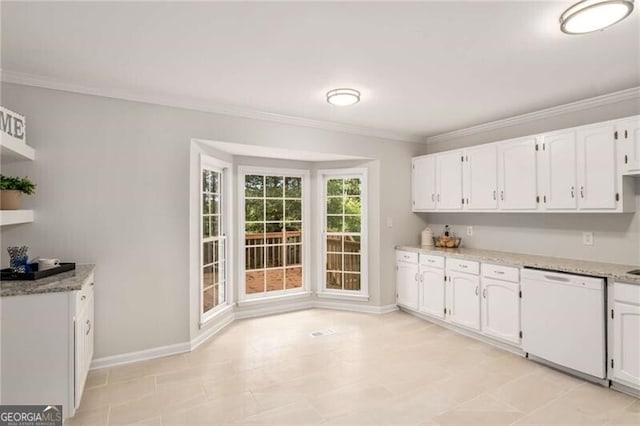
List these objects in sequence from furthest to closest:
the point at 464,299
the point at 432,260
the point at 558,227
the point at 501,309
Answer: the point at 432,260, the point at 464,299, the point at 558,227, the point at 501,309

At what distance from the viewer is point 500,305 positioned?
3547 mm

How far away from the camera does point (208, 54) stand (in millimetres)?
2465

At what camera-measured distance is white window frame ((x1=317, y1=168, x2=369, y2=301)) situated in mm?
4906

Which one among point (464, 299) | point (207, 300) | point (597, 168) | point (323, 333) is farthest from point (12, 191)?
point (597, 168)

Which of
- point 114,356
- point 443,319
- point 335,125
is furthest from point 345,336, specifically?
point 335,125

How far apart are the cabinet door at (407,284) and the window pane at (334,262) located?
0.83 metres

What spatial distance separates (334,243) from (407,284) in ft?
3.86

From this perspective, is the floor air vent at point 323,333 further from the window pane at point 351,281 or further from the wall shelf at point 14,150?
the wall shelf at point 14,150

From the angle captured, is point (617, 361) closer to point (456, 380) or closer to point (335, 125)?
point (456, 380)

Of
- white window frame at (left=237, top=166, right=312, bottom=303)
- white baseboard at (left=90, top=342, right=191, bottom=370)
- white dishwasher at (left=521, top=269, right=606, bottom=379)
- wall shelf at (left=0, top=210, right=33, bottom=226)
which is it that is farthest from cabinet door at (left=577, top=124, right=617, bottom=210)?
wall shelf at (left=0, top=210, right=33, bottom=226)

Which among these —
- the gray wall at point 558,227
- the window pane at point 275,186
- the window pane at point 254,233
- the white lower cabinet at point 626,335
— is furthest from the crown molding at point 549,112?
the window pane at point 254,233

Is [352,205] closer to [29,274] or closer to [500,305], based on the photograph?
[500,305]

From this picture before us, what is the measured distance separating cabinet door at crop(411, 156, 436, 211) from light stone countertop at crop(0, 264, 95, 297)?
4.00 meters

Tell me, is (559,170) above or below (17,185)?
above
